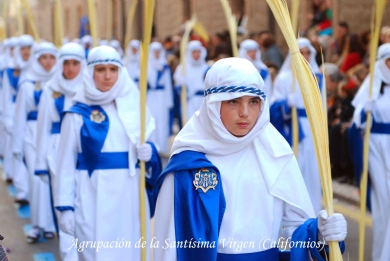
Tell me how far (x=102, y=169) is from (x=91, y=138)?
253mm

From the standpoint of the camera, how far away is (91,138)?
5305 mm

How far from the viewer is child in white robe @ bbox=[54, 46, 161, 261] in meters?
5.33

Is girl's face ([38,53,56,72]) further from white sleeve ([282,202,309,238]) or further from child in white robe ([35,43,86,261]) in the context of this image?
white sleeve ([282,202,309,238])

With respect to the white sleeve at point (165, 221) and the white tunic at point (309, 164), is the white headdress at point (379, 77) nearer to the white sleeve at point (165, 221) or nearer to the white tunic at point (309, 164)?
the white tunic at point (309, 164)

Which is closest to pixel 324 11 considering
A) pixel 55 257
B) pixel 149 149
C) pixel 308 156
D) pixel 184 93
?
pixel 184 93

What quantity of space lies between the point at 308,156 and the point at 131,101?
317 cm

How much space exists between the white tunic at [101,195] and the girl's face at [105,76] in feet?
0.78

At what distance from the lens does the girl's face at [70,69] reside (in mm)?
7152

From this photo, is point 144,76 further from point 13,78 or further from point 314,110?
point 13,78

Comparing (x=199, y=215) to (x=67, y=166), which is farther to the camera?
(x=67, y=166)

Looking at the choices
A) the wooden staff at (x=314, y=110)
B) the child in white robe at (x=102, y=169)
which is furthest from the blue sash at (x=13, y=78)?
the wooden staff at (x=314, y=110)

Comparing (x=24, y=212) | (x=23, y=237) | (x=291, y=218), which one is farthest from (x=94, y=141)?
(x=24, y=212)

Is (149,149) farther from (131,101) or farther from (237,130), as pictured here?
(237,130)

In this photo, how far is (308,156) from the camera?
825 centimetres
